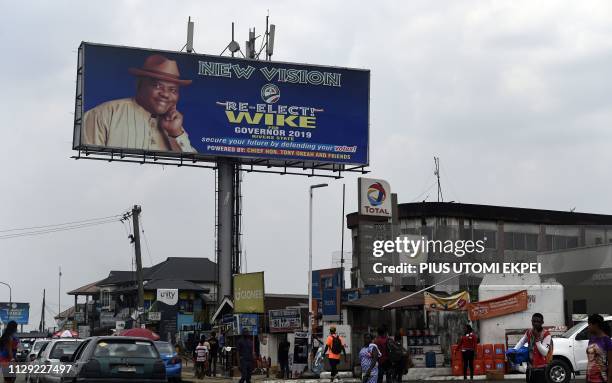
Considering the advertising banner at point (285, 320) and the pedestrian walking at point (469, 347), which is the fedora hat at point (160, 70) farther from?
the pedestrian walking at point (469, 347)

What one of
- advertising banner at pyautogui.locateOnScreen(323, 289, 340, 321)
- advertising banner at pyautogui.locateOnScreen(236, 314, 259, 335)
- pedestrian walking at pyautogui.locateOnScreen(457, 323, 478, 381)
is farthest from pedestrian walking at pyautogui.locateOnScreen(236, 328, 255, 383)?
advertising banner at pyautogui.locateOnScreen(236, 314, 259, 335)

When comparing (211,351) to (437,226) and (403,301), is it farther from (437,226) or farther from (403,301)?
(437,226)

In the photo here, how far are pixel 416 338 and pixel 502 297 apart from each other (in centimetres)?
400

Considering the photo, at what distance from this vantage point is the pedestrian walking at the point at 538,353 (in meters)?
14.8

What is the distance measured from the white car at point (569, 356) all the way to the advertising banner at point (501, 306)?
7766mm

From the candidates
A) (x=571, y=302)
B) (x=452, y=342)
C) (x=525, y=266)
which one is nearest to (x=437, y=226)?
(x=525, y=266)

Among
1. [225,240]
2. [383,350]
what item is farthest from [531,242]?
[383,350]

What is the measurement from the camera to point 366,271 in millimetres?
40688

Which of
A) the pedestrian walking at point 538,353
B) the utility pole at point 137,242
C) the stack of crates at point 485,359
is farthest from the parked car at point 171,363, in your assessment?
the utility pole at point 137,242

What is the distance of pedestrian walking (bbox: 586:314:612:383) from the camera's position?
12.2 metres

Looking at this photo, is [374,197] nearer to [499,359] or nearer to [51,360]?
[499,359]

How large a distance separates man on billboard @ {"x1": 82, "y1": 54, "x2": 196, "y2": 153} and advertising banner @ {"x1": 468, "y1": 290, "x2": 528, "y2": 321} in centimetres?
2165

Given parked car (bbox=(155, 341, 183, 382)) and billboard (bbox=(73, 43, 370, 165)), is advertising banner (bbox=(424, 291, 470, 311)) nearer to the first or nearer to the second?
parked car (bbox=(155, 341, 183, 382))

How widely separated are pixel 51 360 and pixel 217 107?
29932mm
